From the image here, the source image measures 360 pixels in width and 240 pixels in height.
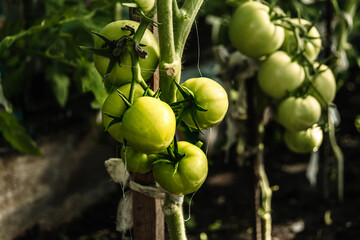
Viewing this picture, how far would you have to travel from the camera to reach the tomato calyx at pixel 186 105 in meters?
0.68

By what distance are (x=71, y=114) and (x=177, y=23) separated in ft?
5.07

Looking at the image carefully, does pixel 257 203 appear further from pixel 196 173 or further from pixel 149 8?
pixel 149 8

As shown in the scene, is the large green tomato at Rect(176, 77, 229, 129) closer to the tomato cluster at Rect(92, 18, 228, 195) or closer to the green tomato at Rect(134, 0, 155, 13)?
the tomato cluster at Rect(92, 18, 228, 195)

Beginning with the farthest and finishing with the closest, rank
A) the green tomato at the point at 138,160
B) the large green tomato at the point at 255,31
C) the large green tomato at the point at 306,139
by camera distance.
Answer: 1. the large green tomato at the point at 306,139
2. the large green tomato at the point at 255,31
3. the green tomato at the point at 138,160

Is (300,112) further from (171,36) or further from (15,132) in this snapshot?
(15,132)

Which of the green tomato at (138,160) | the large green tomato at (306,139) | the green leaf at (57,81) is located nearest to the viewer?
the green tomato at (138,160)

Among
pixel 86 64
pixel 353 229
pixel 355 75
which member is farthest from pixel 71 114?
pixel 355 75

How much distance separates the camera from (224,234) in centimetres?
208

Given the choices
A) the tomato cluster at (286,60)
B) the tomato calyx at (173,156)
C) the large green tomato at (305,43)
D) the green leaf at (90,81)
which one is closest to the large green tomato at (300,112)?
the tomato cluster at (286,60)

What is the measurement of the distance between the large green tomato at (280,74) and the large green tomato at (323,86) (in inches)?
2.0

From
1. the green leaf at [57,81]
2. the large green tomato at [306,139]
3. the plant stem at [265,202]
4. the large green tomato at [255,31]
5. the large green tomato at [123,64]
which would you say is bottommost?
the plant stem at [265,202]

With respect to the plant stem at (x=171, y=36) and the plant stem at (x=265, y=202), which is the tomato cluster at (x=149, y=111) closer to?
the plant stem at (x=171, y=36)

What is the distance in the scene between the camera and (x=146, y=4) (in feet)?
2.27

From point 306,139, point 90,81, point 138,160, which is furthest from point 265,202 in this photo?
point 138,160
